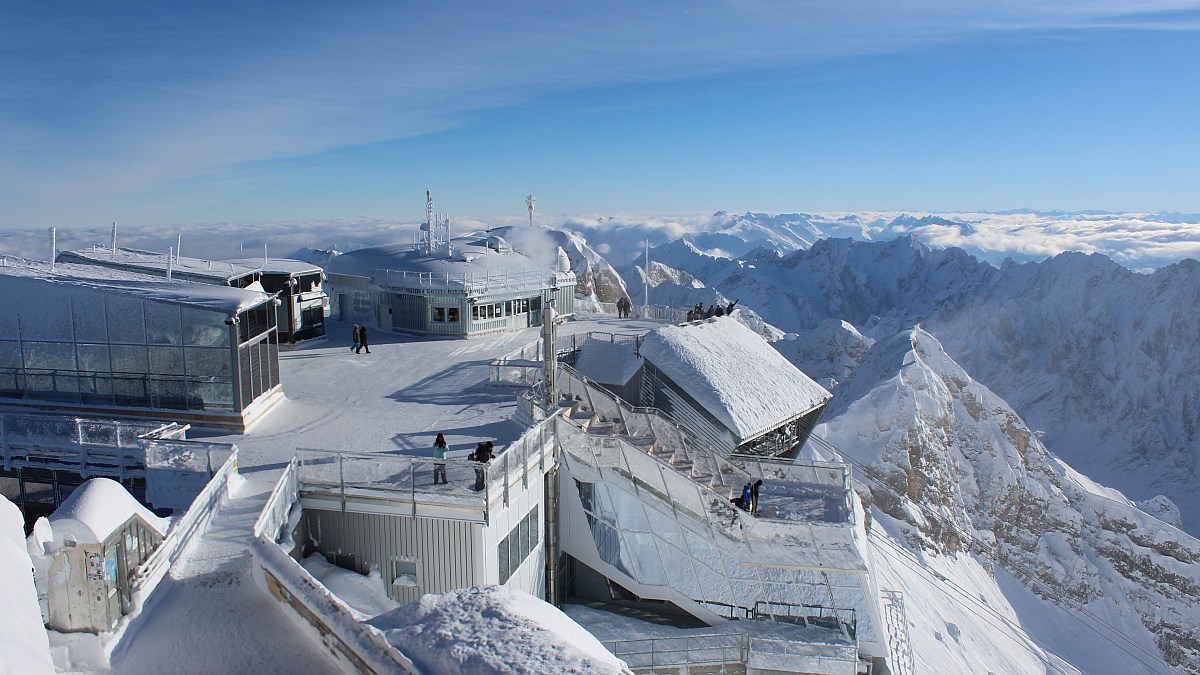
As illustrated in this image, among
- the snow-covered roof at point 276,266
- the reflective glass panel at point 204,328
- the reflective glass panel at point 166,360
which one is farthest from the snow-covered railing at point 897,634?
the snow-covered roof at point 276,266

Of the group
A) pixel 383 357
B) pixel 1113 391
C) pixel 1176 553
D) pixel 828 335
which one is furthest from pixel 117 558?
pixel 1113 391

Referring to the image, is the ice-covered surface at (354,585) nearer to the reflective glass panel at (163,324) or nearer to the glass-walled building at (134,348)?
the glass-walled building at (134,348)

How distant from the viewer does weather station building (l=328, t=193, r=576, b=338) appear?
3600 cm

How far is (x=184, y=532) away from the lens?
11.5 metres

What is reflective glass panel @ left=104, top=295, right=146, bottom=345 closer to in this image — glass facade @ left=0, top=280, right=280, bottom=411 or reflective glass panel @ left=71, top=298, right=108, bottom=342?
glass facade @ left=0, top=280, right=280, bottom=411

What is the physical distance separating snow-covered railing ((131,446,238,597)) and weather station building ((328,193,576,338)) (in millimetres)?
21549

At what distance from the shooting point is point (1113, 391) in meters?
173

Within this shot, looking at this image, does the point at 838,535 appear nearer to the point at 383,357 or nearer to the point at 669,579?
the point at 669,579

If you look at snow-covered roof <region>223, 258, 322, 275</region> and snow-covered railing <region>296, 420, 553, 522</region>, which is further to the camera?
snow-covered roof <region>223, 258, 322, 275</region>

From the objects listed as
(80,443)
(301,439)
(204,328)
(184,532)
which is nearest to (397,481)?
(184,532)

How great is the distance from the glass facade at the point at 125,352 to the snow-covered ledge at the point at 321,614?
30.0 feet

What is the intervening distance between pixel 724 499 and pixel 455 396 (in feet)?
29.9

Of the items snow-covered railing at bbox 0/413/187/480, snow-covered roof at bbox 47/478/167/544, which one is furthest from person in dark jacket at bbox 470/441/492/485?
snow-covered railing at bbox 0/413/187/480

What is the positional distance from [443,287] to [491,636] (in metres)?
29.4
